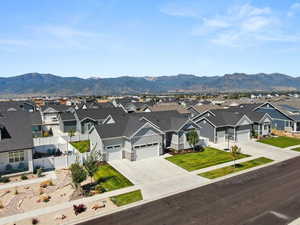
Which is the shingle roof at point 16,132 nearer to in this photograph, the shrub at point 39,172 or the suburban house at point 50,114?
the shrub at point 39,172

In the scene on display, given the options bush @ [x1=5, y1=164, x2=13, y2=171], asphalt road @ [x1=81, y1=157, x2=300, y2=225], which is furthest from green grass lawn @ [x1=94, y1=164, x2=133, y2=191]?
bush @ [x1=5, y1=164, x2=13, y2=171]

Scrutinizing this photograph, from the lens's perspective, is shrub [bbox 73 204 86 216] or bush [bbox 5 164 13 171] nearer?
shrub [bbox 73 204 86 216]

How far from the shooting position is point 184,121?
3275 centimetres

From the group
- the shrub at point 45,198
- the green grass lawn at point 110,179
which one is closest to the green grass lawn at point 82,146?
the green grass lawn at point 110,179

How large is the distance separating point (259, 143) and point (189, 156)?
1429 cm

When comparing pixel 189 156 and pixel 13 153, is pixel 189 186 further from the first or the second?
pixel 13 153

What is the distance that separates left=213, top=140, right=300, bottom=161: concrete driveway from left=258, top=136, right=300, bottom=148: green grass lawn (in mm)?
1707

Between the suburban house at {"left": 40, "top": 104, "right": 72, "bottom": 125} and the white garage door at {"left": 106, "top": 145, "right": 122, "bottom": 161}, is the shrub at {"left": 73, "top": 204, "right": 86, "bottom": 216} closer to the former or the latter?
the white garage door at {"left": 106, "top": 145, "right": 122, "bottom": 161}

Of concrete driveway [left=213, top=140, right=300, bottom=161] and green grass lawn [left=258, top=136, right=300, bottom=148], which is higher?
green grass lawn [left=258, top=136, right=300, bottom=148]

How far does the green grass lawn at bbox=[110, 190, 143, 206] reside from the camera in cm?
1791

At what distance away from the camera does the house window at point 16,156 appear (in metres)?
24.0

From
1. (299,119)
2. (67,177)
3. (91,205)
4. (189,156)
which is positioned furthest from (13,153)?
(299,119)

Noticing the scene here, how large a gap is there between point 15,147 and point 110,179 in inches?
416

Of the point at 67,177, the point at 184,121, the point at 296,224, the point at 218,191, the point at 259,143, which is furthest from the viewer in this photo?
the point at 259,143
